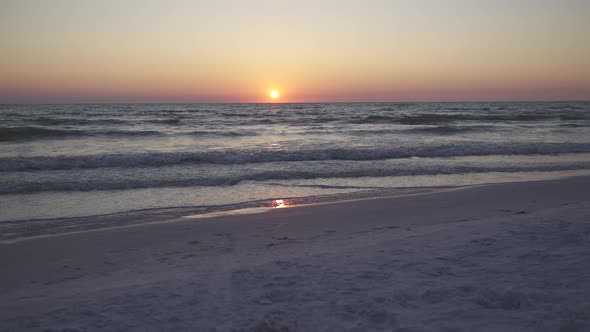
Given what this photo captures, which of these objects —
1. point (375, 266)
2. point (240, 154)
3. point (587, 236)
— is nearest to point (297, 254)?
point (375, 266)

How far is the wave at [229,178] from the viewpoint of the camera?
32.3 feet

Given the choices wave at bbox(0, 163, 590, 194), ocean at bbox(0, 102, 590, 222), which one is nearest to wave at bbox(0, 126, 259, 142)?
ocean at bbox(0, 102, 590, 222)

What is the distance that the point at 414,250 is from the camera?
14.3 ft

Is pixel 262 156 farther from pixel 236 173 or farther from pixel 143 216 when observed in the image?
pixel 143 216

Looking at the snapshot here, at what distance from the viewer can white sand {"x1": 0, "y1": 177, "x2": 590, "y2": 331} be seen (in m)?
2.98

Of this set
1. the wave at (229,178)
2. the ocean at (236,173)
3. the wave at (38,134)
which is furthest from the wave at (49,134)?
the wave at (229,178)

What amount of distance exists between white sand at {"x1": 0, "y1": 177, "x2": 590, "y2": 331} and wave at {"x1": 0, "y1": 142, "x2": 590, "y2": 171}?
840cm

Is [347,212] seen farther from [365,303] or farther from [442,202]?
[365,303]

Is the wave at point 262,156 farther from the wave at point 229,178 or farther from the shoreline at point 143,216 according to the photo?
the shoreline at point 143,216

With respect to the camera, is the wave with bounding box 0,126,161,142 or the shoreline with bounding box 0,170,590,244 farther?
the wave with bounding box 0,126,161,142

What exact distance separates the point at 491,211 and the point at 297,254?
4.15 meters

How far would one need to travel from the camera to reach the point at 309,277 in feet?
12.2

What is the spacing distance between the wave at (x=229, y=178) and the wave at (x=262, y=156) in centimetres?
238

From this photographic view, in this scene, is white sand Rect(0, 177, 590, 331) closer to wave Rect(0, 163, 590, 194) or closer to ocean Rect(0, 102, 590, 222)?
ocean Rect(0, 102, 590, 222)
